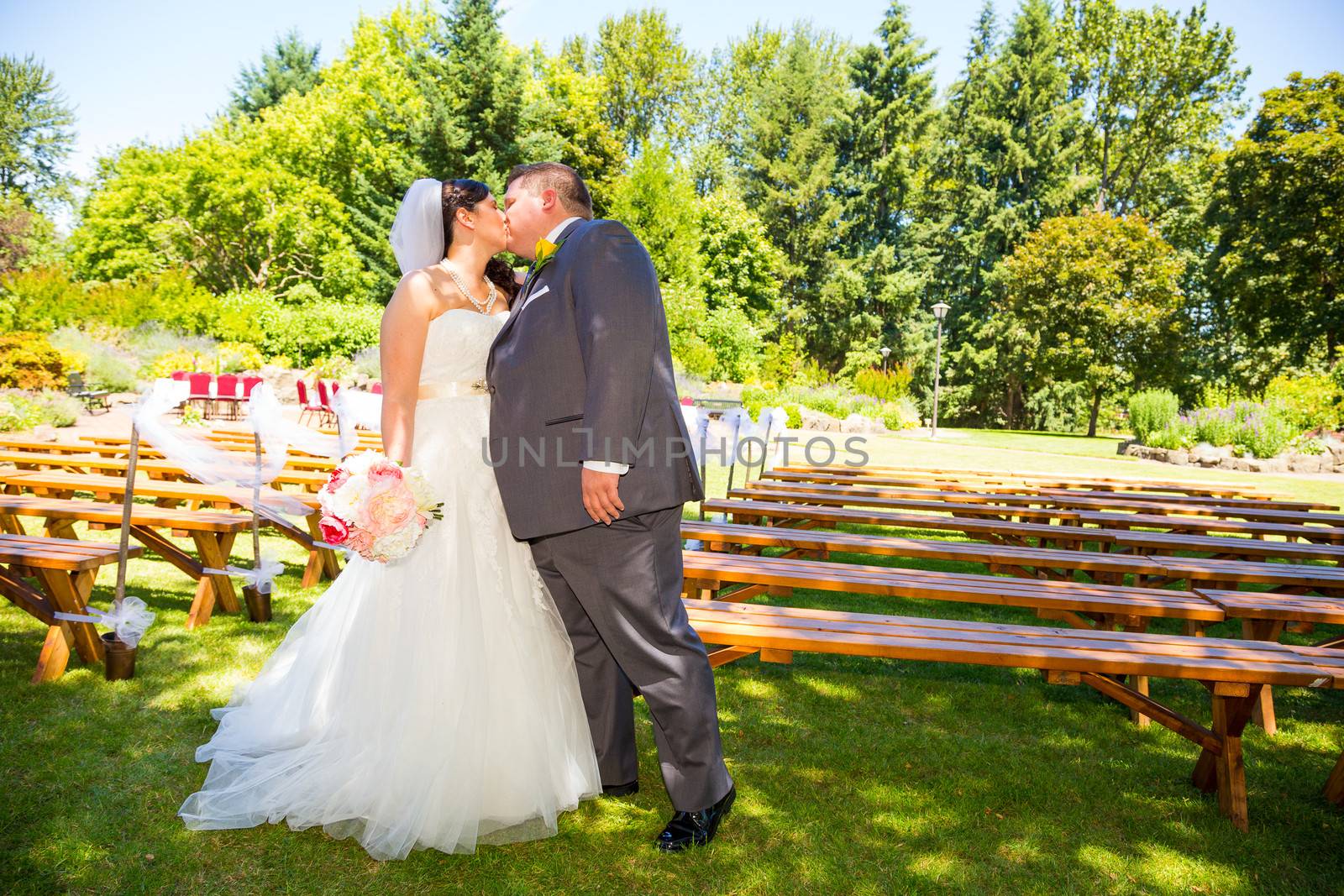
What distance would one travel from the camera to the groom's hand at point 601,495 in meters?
2.37

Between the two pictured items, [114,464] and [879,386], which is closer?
[114,464]

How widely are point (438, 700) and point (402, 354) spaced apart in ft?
3.66

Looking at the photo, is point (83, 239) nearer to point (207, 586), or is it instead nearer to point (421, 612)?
point (207, 586)

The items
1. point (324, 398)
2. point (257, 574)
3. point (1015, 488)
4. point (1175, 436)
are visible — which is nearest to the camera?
point (257, 574)

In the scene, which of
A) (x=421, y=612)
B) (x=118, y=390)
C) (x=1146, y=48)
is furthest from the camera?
(x=1146, y=48)

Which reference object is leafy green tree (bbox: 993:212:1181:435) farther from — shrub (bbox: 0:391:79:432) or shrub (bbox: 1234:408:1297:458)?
shrub (bbox: 0:391:79:432)

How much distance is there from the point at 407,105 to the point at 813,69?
63.9ft

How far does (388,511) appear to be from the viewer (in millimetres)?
2455

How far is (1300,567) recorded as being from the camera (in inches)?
170

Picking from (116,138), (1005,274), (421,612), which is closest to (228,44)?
(116,138)

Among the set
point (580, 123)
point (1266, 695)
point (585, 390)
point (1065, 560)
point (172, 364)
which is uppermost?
point (580, 123)

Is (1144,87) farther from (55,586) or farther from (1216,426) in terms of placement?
(55,586)

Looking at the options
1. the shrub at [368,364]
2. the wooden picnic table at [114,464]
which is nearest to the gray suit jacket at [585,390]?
the wooden picnic table at [114,464]

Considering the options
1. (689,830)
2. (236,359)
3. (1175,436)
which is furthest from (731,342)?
(689,830)
